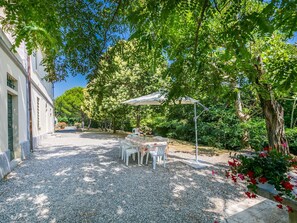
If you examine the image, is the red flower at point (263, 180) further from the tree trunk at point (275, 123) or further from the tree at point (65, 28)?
the tree trunk at point (275, 123)

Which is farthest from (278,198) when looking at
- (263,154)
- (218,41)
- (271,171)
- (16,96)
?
(16,96)

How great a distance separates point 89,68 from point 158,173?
3.33 meters

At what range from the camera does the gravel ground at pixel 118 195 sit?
326 cm

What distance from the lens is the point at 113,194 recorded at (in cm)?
411

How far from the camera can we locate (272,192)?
2.31 meters

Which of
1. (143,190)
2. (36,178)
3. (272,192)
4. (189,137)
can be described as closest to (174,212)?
(143,190)

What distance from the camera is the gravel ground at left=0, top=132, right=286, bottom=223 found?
326 centimetres

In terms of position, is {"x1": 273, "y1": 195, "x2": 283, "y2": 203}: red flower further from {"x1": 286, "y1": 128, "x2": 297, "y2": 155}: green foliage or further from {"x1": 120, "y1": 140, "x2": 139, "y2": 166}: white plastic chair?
{"x1": 286, "y1": 128, "x2": 297, "y2": 155}: green foliage

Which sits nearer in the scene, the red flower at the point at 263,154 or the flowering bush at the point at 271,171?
the flowering bush at the point at 271,171

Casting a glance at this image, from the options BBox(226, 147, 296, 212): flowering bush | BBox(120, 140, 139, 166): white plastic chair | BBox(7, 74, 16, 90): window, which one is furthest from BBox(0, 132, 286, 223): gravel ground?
BBox(7, 74, 16, 90): window

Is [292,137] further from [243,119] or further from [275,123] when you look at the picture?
[275,123]

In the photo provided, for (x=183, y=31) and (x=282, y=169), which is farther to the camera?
(x=183, y=31)

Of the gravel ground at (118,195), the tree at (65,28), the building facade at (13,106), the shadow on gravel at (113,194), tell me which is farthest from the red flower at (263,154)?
the building facade at (13,106)

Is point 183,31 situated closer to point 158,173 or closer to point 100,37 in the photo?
point 100,37
